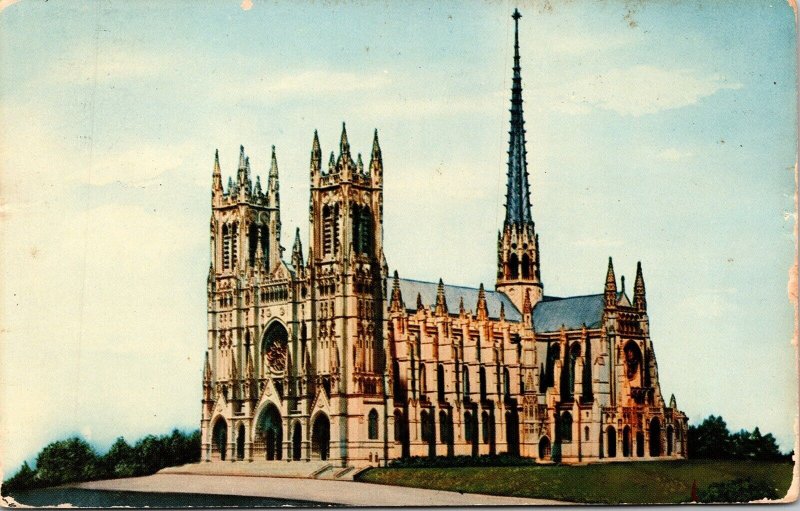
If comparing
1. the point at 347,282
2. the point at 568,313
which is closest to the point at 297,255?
the point at 347,282

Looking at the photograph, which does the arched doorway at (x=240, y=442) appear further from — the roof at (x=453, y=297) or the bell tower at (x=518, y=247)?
the bell tower at (x=518, y=247)

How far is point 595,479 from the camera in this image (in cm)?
3422

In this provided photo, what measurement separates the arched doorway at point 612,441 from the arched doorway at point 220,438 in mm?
8283

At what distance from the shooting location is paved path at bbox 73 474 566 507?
32.9 metres

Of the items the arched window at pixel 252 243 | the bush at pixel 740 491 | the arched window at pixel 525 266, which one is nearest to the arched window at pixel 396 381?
the arched window at pixel 252 243

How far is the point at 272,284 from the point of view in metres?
39.9

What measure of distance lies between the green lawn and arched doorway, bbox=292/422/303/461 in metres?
2.98

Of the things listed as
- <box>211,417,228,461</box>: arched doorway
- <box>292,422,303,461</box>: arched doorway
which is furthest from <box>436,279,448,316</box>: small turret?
<box>211,417,228,461</box>: arched doorway

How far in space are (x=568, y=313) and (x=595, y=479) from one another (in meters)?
7.36

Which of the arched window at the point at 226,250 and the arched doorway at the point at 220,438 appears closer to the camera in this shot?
the arched doorway at the point at 220,438

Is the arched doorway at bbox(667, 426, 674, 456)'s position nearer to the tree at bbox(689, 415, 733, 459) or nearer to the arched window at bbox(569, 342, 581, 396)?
the tree at bbox(689, 415, 733, 459)

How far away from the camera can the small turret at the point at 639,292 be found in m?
35.3

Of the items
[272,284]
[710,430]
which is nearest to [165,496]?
[272,284]

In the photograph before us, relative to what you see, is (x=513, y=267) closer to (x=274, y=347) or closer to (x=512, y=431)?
(x=512, y=431)
